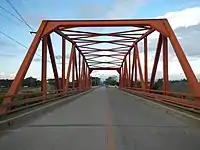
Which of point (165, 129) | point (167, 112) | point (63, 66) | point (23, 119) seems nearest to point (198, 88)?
point (167, 112)

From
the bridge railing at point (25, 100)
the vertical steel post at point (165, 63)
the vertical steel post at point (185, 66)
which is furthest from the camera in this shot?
the vertical steel post at point (165, 63)

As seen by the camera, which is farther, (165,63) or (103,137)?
(165,63)

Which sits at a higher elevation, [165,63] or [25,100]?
[165,63]

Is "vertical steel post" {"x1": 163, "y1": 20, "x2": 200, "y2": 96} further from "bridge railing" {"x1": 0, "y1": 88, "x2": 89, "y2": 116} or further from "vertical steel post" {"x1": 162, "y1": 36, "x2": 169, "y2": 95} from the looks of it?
"bridge railing" {"x1": 0, "y1": 88, "x2": 89, "y2": 116}

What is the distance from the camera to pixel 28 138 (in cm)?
914

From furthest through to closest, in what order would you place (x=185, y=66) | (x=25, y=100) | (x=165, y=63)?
1. (x=165, y=63)
2. (x=185, y=66)
3. (x=25, y=100)

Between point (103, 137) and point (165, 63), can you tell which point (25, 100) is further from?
point (165, 63)

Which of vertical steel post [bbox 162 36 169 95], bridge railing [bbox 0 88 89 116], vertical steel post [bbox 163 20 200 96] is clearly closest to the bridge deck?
bridge railing [bbox 0 88 89 116]

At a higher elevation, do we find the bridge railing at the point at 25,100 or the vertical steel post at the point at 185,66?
the vertical steel post at the point at 185,66

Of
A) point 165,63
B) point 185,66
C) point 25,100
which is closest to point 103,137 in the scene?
point 25,100

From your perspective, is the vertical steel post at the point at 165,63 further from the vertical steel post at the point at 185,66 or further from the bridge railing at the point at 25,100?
the bridge railing at the point at 25,100

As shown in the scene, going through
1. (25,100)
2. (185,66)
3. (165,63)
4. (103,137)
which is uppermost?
(165,63)

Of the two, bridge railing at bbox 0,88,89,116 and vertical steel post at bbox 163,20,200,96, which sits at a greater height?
vertical steel post at bbox 163,20,200,96

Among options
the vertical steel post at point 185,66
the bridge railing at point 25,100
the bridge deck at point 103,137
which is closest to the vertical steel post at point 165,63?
the vertical steel post at point 185,66
